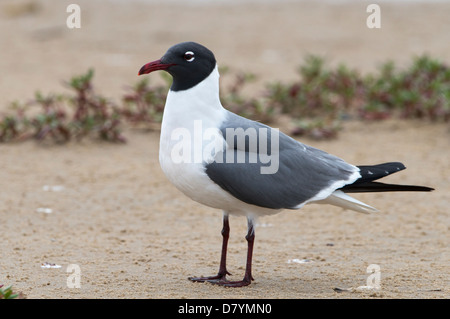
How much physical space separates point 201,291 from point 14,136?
435cm

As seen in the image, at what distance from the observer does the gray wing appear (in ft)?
13.4

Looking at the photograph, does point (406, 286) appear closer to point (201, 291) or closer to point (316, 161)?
point (316, 161)

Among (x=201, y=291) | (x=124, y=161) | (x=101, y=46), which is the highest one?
(x=101, y=46)

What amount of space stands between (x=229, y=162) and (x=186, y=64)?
0.65 m

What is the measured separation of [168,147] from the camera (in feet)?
13.6

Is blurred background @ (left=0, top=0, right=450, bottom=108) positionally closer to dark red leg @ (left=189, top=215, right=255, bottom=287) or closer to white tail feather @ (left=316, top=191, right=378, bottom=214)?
dark red leg @ (left=189, top=215, right=255, bottom=287)

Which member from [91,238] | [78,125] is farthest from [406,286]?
[78,125]

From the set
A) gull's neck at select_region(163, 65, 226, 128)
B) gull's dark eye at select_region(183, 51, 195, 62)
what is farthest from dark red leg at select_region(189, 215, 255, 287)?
gull's dark eye at select_region(183, 51, 195, 62)

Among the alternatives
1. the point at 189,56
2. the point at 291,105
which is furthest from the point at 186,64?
the point at 291,105

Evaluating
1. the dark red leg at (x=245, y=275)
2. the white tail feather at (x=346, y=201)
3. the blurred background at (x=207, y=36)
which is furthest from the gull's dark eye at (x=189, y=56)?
the blurred background at (x=207, y=36)

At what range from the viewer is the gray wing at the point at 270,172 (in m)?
4.09

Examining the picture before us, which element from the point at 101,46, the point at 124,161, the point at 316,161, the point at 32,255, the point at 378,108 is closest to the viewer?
Answer: the point at 316,161

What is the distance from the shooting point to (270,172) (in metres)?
4.22

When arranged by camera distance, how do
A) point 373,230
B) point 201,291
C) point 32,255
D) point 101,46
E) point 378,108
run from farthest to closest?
1. point 101,46
2. point 378,108
3. point 373,230
4. point 32,255
5. point 201,291
